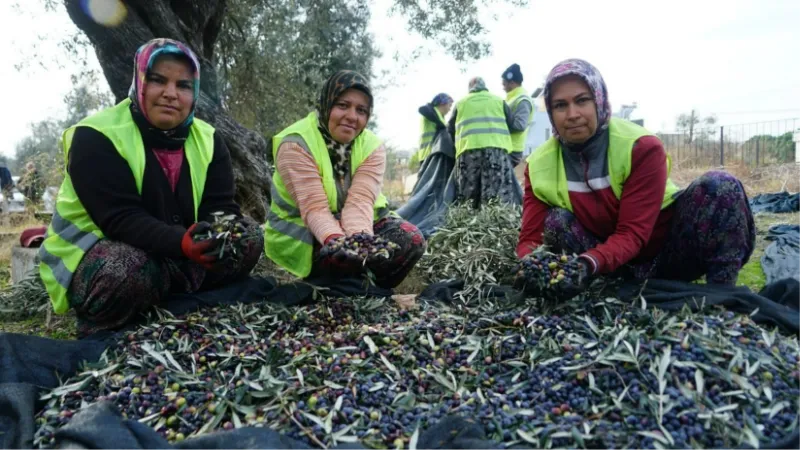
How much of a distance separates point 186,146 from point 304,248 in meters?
0.81

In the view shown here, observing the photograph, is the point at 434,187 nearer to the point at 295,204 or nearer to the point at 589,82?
the point at 295,204

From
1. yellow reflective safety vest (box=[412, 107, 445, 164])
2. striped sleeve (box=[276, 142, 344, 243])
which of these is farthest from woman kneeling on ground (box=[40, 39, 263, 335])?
yellow reflective safety vest (box=[412, 107, 445, 164])

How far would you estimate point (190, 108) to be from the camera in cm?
281

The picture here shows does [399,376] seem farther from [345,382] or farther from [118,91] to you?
[118,91]

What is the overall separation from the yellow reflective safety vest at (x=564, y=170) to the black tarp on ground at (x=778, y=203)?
609cm

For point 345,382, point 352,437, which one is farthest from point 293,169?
point 352,437

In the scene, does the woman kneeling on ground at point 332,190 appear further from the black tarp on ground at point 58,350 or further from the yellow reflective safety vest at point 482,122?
the yellow reflective safety vest at point 482,122

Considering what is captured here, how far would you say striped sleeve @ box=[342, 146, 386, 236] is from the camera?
3037 mm

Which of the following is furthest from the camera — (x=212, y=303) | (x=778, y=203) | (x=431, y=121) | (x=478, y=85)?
(x=778, y=203)

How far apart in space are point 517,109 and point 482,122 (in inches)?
30.8

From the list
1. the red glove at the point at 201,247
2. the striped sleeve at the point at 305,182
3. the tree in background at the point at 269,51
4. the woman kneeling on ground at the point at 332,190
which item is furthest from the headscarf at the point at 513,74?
the red glove at the point at 201,247

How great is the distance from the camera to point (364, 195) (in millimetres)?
3166

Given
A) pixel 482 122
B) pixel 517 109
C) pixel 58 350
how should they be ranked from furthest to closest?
pixel 517 109 < pixel 482 122 < pixel 58 350

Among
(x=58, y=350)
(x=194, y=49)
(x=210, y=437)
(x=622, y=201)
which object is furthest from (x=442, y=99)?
(x=210, y=437)
